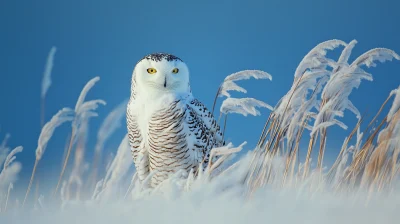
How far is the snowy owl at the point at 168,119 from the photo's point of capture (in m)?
1.58

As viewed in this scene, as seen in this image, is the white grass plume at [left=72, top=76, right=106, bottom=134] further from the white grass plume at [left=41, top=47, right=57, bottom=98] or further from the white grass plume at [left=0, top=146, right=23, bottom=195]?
the white grass plume at [left=0, top=146, right=23, bottom=195]

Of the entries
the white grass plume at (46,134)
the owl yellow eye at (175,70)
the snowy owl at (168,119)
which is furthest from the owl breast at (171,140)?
the white grass plume at (46,134)

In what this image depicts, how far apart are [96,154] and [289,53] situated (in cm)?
89

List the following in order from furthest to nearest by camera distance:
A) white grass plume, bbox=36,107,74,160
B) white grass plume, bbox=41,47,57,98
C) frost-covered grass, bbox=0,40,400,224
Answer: white grass plume, bbox=41,47,57,98, white grass plume, bbox=36,107,74,160, frost-covered grass, bbox=0,40,400,224

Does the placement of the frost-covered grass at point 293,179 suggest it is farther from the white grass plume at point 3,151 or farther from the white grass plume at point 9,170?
the white grass plume at point 3,151

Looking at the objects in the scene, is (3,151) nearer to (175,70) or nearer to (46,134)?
(46,134)

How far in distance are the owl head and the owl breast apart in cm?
6

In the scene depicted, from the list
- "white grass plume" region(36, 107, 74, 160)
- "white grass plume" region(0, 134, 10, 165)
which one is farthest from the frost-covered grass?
"white grass plume" region(0, 134, 10, 165)

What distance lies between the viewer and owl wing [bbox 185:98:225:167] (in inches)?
63.2

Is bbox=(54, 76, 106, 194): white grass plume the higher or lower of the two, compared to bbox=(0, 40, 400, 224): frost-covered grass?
higher

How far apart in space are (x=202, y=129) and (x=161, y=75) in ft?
0.80

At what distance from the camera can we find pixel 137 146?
1671mm

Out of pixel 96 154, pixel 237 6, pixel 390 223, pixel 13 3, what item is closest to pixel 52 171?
pixel 96 154

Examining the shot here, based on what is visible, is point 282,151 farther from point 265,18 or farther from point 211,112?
point 265,18
